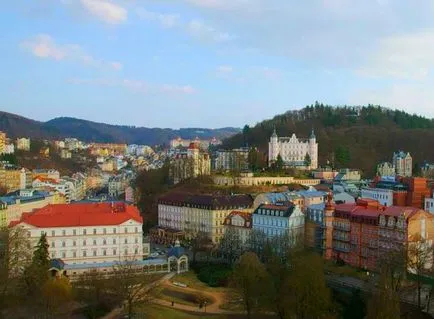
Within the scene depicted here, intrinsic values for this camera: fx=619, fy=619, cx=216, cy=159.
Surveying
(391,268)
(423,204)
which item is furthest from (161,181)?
(391,268)

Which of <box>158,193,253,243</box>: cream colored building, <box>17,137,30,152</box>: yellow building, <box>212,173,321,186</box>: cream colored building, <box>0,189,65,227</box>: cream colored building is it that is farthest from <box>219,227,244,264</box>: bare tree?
<box>17,137,30,152</box>: yellow building

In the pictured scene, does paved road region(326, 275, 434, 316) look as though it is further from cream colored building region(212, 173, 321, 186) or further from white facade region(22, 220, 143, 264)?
cream colored building region(212, 173, 321, 186)

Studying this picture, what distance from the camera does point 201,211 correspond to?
64.2 metres

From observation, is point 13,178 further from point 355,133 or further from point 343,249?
point 343,249

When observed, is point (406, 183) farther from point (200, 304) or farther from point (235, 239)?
point (200, 304)

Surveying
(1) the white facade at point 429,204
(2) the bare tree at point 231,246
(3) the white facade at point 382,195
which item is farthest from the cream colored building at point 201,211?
(1) the white facade at point 429,204

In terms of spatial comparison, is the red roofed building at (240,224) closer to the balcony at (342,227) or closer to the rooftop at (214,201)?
the rooftop at (214,201)

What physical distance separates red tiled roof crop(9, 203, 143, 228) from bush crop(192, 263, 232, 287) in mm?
7485

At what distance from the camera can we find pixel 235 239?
56531 mm

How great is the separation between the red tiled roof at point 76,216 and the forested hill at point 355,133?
50616 millimetres

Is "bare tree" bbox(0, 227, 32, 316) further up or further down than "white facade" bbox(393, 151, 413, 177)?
further down

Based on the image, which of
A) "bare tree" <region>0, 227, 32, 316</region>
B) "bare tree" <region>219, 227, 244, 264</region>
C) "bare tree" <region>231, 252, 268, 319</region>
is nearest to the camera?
"bare tree" <region>231, 252, 268, 319</region>

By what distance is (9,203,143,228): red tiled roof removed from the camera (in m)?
53.1

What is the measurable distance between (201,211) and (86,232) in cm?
1444
